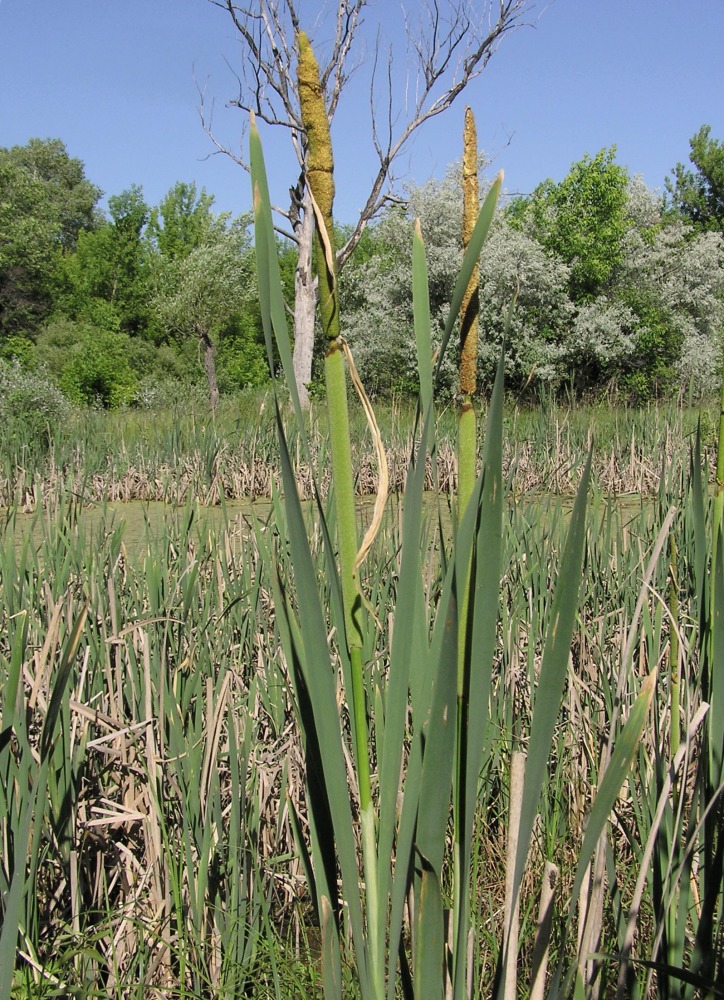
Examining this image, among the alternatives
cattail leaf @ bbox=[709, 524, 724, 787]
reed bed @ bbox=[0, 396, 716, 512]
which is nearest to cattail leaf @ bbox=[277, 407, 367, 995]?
cattail leaf @ bbox=[709, 524, 724, 787]

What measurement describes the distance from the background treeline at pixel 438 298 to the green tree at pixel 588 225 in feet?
0.11

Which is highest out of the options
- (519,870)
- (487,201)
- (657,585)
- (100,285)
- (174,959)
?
(100,285)

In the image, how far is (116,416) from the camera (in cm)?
604

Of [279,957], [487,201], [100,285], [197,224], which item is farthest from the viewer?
[197,224]

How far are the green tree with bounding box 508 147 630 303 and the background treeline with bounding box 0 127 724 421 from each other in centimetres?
3

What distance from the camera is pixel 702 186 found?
89.4 feet

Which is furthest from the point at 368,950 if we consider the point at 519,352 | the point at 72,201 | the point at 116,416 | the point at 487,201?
the point at 72,201

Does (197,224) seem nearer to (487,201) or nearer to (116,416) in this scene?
(116,416)

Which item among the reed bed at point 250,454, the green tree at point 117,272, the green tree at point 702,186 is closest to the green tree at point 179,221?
the green tree at point 117,272

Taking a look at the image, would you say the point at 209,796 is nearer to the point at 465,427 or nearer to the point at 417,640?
the point at 417,640

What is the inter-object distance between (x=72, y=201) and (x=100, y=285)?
28.5 ft

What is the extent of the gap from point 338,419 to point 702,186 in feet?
99.9

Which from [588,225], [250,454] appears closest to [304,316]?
[588,225]

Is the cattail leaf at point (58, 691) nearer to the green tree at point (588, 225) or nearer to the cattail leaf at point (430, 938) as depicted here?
the cattail leaf at point (430, 938)
